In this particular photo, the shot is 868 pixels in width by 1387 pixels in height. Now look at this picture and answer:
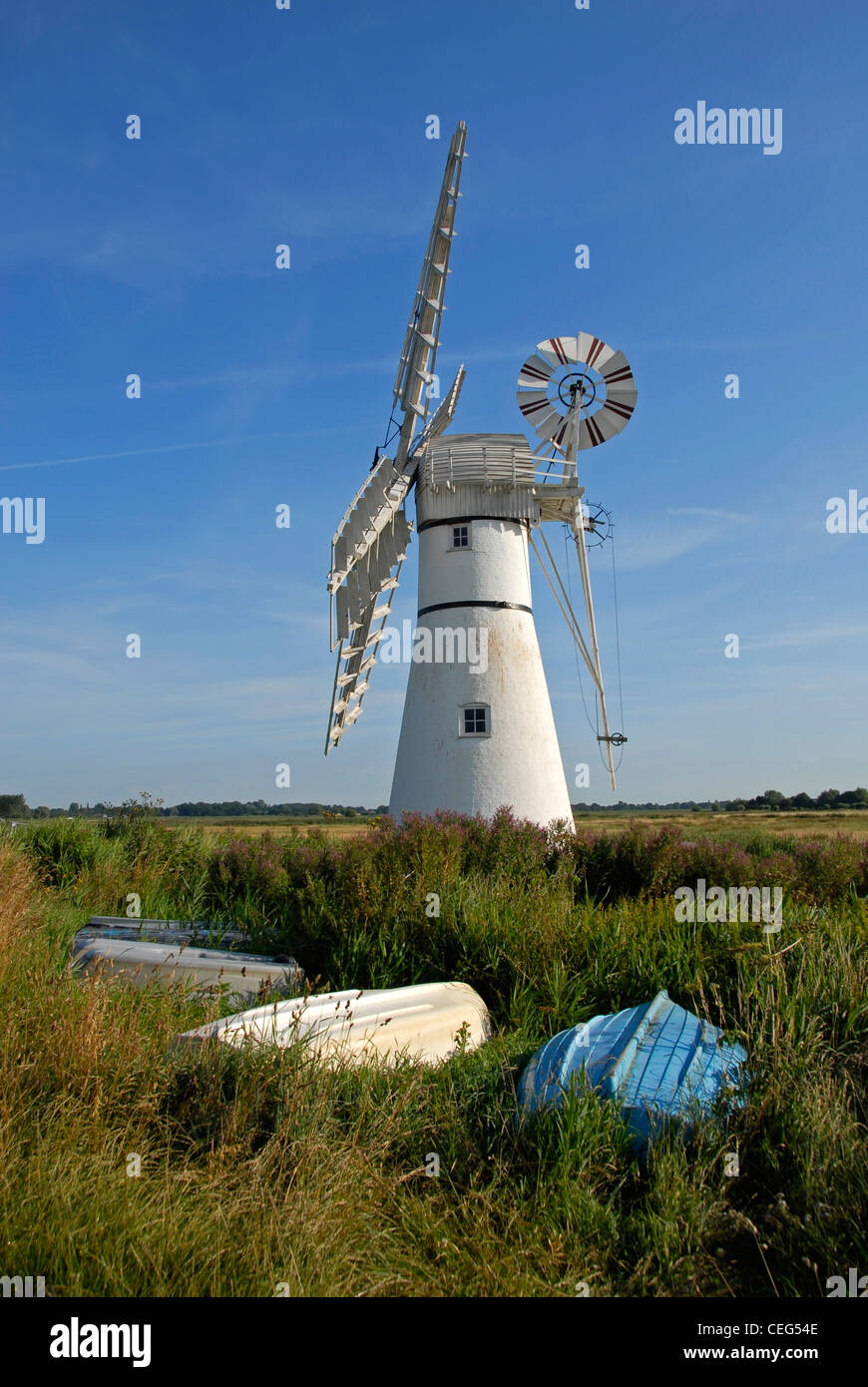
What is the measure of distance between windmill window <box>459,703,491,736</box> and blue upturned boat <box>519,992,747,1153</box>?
35.5 ft

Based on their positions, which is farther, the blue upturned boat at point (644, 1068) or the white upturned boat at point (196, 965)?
the white upturned boat at point (196, 965)

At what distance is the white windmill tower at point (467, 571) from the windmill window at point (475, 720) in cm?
2

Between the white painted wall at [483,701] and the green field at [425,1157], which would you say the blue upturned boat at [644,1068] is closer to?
the green field at [425,1157]

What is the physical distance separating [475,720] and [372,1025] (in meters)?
10.9

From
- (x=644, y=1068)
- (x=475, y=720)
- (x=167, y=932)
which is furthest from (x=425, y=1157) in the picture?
(x=475, y=720)

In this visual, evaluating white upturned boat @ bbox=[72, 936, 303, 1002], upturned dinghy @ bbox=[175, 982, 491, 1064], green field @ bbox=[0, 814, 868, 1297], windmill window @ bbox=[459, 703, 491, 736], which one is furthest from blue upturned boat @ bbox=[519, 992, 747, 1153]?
windmill window @ bbox=[459, 703, 491, 736]

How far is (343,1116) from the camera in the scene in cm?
522

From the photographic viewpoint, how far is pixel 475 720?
17016 millimetres

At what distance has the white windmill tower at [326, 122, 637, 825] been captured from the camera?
1703 cm

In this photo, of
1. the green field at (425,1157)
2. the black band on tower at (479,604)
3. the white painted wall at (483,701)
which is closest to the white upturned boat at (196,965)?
the green field at (425,1157)

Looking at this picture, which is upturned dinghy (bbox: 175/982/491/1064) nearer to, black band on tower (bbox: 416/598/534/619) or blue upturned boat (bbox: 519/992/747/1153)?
blue upturned boat (bbox: 519/992/747/1153)

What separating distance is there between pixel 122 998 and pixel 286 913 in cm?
433

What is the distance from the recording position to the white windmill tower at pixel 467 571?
17.0 meters
